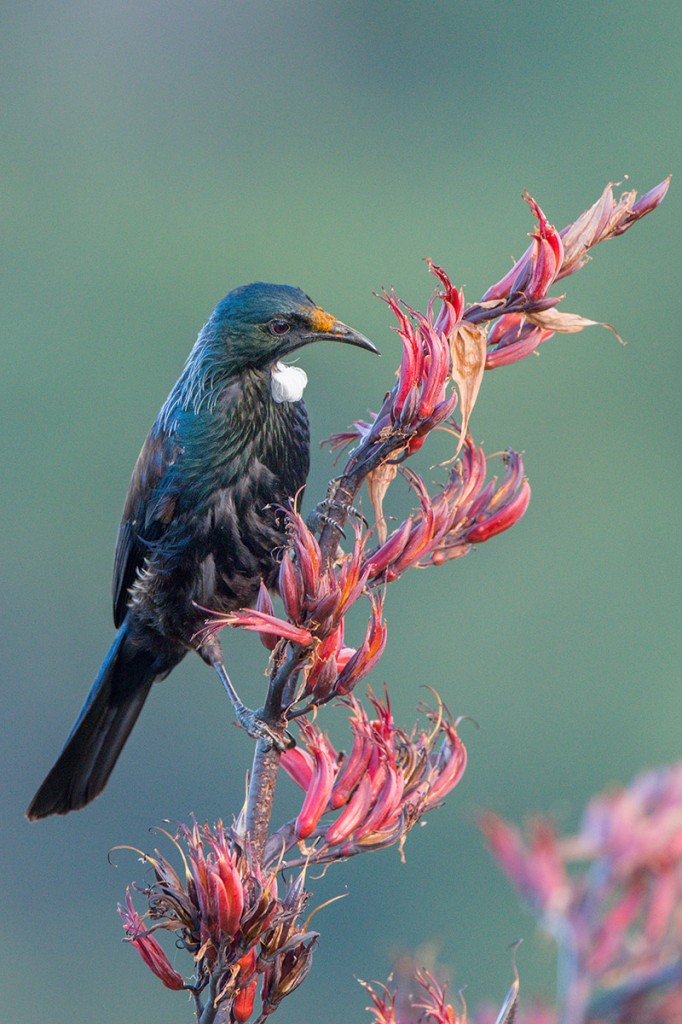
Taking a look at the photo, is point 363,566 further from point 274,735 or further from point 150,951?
point 150,951

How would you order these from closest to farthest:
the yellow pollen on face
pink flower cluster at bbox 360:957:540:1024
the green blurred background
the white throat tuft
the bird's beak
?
pink flower cluster at bbox 360:957:540:1024 < the bird's beak < the yellow pollen on face < the white throat tuft < the green blurred background

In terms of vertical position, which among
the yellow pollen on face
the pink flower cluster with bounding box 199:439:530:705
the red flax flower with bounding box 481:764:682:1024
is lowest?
the red flax flower with bounding box 481:764:682:1024

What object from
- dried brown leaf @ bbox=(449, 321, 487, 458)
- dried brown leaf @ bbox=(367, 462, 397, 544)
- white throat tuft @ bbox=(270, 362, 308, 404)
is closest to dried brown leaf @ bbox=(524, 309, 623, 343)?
dried brown leaf @ bbox=(449, 321, 487, 458)

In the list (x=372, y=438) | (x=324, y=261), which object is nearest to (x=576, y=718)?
(x=324, y=261)

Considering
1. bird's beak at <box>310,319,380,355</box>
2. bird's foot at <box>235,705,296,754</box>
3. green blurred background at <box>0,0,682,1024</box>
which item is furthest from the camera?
green blurred background at <box>0,0,682,1024</box>

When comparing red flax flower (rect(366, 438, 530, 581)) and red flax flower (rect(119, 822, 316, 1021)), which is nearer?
red flax flower (rect(119, 822, 316, 1021))

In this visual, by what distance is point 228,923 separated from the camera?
119cm

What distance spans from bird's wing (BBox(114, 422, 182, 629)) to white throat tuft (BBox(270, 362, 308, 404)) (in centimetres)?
22

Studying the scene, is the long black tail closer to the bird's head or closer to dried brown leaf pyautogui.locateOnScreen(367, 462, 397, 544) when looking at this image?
the bird's head

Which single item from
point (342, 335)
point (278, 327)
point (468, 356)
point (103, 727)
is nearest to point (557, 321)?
point (468, 356)

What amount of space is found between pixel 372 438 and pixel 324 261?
73.2ft

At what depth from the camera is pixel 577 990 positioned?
0.77 metres

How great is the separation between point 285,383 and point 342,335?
364 mm

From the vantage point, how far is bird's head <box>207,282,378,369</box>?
7.75 ft
